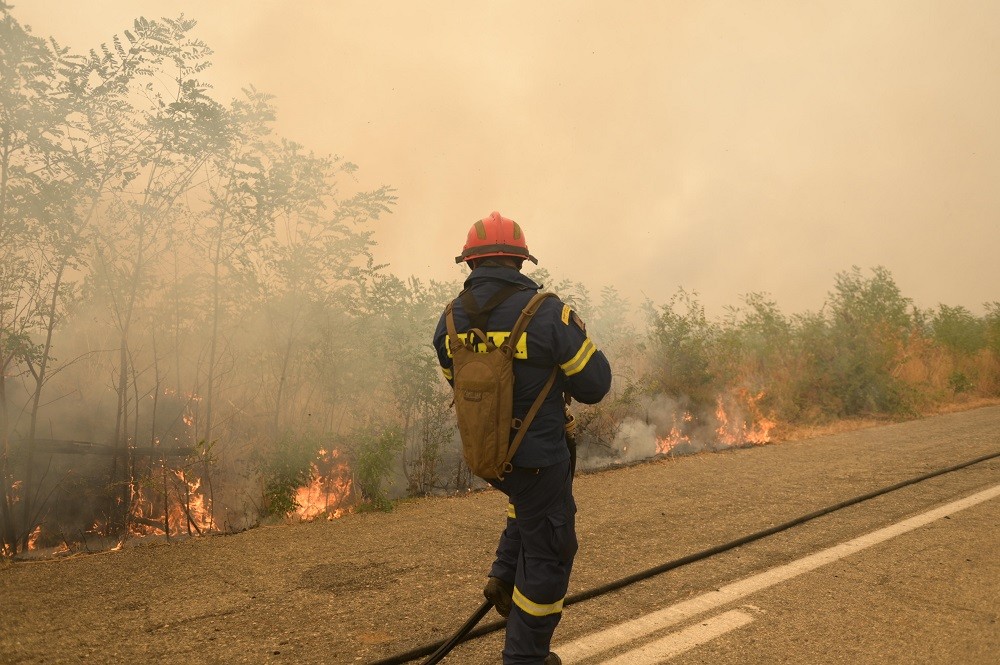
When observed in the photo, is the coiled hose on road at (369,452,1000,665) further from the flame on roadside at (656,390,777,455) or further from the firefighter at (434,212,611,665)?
the flame on roadside at (656,390,777,455)

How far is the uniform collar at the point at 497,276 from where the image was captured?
269 cm

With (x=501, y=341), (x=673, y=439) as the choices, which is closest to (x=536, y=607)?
(x=501, y=341)

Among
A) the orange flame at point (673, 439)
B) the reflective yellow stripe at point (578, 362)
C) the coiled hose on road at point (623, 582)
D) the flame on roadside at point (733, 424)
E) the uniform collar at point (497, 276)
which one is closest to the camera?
the reflective yellow stripe at point (578, 362)

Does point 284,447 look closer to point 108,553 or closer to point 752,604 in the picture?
point 108,553

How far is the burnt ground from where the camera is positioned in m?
3.06

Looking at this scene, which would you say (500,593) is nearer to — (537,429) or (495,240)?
(537,429)

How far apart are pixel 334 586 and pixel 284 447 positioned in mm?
2619

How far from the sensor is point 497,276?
2.69m

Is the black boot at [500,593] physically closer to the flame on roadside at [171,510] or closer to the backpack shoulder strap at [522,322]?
the backpack shoulder strap at [522,322]

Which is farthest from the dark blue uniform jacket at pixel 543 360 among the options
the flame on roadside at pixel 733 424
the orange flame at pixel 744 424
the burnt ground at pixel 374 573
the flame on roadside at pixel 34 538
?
the orange flame at pixel 744 424

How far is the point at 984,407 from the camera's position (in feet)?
44.2

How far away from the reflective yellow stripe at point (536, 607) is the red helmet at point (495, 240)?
4.70ft

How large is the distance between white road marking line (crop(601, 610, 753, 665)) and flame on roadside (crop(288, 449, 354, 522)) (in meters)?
3.83

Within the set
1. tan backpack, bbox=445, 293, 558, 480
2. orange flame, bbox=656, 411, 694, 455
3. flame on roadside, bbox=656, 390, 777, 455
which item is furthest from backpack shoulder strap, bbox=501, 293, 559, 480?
flame on roadside, bbox=656, 390, 777, 455
